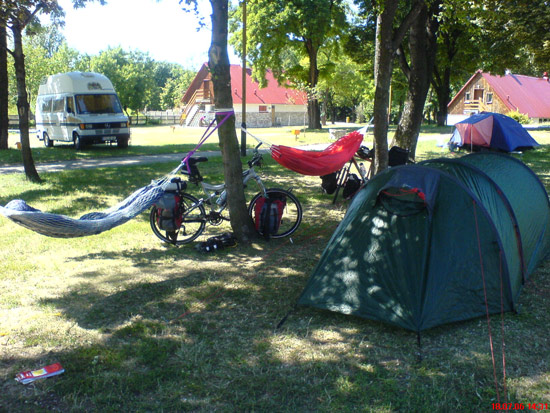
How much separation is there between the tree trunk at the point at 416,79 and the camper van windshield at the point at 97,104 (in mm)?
10435

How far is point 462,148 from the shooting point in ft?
53.8

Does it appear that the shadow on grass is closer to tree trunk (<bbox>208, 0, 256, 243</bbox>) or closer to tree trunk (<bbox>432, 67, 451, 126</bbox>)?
tree trunk (<bbox>208, 0, 256, 243</bbox>)

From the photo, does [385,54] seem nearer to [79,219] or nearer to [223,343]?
[79,219]

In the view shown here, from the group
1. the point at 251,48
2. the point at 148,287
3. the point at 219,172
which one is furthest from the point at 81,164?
the point at 251,48

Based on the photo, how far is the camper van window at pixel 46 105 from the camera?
17781 mm

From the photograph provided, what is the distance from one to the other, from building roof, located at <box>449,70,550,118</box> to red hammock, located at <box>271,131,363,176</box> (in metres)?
38.7

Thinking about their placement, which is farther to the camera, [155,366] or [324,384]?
[155,366]

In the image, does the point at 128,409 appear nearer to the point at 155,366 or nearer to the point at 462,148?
the point at 155,366

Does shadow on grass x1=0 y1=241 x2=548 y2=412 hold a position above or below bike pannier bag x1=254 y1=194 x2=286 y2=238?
below

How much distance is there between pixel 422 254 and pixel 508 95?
43.0m

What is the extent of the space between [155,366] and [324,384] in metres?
1.20

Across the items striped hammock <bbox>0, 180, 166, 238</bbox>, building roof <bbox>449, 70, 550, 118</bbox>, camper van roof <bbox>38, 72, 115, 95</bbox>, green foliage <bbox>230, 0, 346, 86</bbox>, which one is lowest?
striped hammock <bbox>0, 180, 166, 238</bbox>

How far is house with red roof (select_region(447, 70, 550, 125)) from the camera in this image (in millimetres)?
40938

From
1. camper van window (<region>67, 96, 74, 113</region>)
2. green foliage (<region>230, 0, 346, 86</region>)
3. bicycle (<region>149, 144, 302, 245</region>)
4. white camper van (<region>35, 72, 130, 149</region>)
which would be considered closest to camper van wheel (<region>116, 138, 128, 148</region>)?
white camper van (<region>35, 72, 130, 149</region>)
